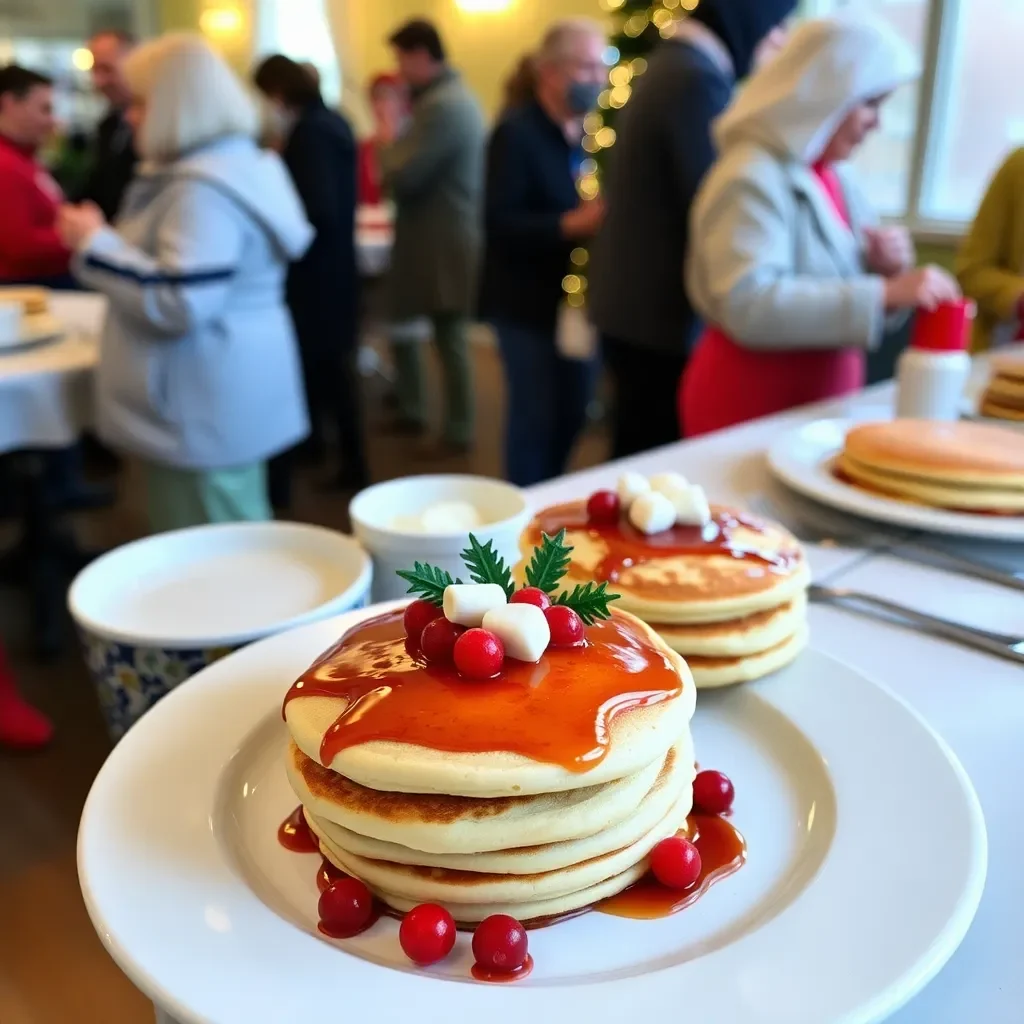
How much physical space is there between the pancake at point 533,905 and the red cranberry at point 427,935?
0.9 inches

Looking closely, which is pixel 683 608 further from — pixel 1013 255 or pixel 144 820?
pixel 1013 255

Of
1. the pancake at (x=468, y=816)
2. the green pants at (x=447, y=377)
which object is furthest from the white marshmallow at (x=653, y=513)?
the green pants at (x=447, y=377)

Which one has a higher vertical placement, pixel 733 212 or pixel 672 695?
pixel 733 212

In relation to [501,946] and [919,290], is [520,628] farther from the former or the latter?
[919,290]

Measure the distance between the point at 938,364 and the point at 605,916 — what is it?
1.19m

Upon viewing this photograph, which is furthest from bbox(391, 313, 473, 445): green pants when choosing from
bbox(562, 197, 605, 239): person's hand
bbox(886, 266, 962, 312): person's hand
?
bbox(886, 266, 962, 312): person's hand

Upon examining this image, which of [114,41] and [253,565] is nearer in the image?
[253,565]

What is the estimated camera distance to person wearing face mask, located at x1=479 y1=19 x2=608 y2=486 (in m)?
3.03

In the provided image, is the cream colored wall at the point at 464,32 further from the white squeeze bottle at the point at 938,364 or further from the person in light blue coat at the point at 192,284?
the white squeeze bottle at the point at 938,364

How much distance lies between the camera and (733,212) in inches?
73.6

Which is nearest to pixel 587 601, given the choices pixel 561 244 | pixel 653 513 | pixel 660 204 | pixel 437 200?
pixel 653 513

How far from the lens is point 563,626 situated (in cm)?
66

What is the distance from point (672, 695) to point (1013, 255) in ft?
8.54

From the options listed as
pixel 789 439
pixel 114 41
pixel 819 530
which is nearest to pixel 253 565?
pixel 819 530
